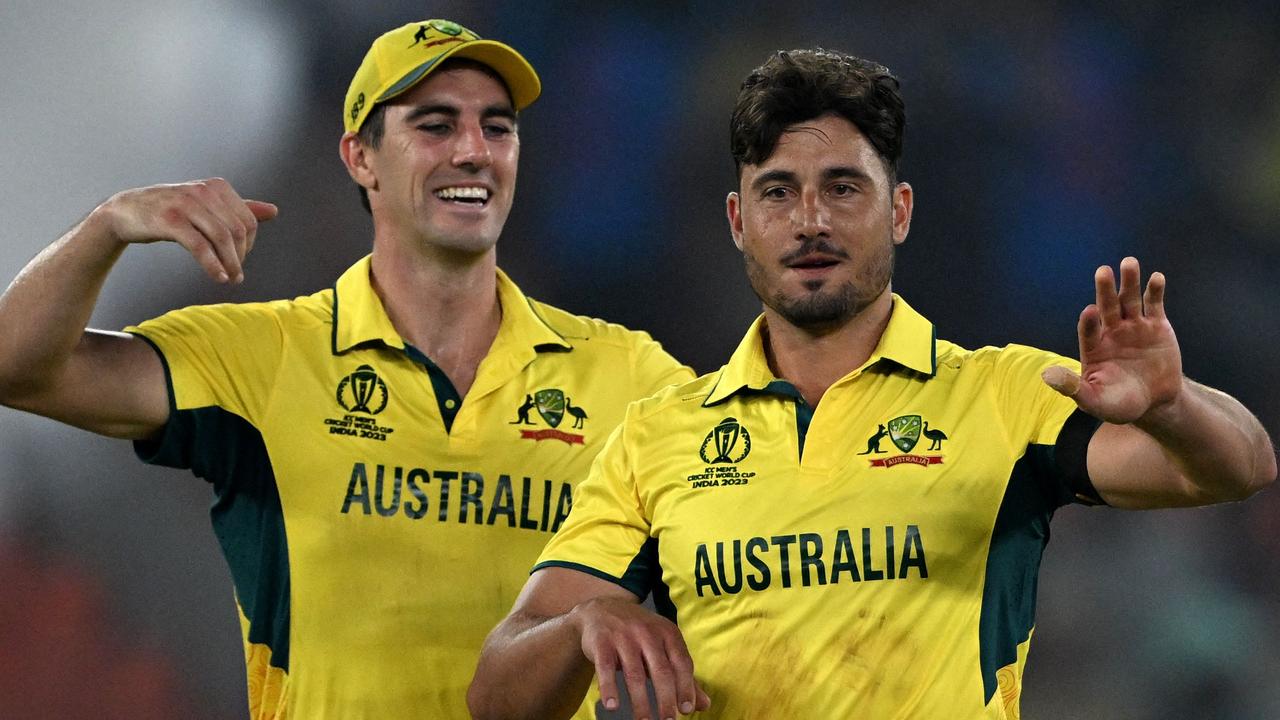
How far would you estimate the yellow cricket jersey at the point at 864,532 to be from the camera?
94.8 inches

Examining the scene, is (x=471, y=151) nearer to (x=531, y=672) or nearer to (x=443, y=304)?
(x=443, y=304)

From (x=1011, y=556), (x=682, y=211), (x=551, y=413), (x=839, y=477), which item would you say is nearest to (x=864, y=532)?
(x=839, y=477)

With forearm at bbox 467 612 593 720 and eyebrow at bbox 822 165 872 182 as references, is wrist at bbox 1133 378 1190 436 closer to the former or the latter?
eyebrow at bbox 822 165 872 182

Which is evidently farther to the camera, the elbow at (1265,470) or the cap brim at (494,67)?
the cap brim at (494,67)

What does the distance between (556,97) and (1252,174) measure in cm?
257

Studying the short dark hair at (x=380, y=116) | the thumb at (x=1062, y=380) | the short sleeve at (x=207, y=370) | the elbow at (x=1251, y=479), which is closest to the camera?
the thumb at (x=1062, y=380)

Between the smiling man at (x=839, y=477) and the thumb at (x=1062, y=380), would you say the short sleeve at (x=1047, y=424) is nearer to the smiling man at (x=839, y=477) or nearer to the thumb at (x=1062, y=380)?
the smiling man at (x=839, y=477)

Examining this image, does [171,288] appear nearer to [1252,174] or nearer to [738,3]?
[738,3]

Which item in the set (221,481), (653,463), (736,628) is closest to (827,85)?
(653,463)

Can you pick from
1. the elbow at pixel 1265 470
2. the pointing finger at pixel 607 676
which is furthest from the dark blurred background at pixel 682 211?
the pointing finger at pixel 607 676

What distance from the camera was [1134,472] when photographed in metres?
2.26

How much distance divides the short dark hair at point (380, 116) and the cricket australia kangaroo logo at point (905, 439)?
1.39 meters

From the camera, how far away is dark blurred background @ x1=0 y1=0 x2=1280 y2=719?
5.36 meters

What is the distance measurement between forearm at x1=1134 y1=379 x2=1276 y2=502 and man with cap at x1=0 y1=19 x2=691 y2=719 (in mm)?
1366
